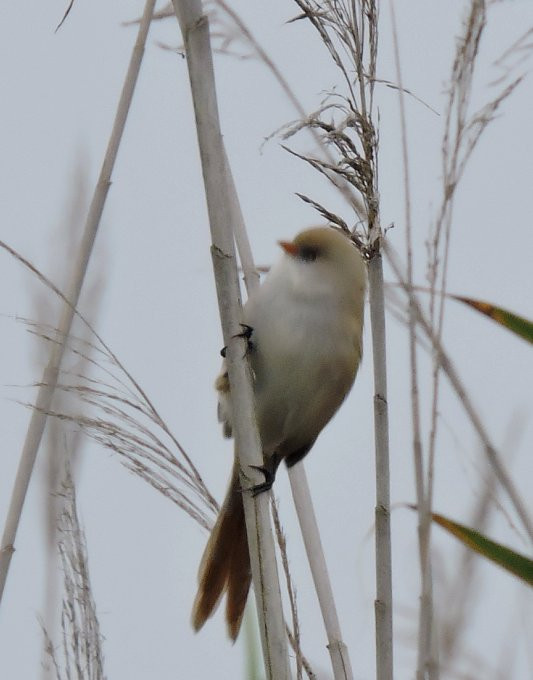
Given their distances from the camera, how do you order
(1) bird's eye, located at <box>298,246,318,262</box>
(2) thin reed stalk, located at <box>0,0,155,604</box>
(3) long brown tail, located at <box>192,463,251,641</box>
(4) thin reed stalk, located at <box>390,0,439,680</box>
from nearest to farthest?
(4) thin reed stalk, located at <box>390,0,439,680</box>
(2) thin reed stalk, located at <box>0,0,155,604</box>
(3) long brown tail, located at <box>192,463,251,641</box>
(1) bird's eye, located at <box>298,246,318,262</box>

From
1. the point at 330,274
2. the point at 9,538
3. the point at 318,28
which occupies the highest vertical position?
the point at 330,274

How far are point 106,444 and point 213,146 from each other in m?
0.48

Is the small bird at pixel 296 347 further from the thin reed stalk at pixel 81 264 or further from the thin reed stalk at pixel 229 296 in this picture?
the thin reed stalk at pixel 229 296

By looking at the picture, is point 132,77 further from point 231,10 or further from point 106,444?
point 106,444

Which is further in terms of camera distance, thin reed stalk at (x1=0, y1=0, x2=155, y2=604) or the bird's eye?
the bird's eye

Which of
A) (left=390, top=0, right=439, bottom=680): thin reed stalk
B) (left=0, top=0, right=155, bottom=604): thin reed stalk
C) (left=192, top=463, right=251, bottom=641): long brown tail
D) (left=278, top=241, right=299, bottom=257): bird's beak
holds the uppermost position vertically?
(left=278, top=241, right=299, bottom=257): bird's beak

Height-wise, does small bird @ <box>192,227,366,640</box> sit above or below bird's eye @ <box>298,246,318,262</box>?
below

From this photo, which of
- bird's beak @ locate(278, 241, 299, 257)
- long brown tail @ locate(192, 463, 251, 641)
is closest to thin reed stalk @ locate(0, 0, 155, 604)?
long brown tail @ locate(192, 463, 251, 641)

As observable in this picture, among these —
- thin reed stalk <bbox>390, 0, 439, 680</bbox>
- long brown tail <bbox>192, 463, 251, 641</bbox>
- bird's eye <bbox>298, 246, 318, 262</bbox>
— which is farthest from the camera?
bird's eye <bbox>298, 246, 318, 262</bbox>

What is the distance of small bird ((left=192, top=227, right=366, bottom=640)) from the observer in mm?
2023

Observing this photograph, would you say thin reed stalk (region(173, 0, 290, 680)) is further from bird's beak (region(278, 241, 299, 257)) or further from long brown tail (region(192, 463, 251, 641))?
bird's beak (region(278, 241, 299, 257))

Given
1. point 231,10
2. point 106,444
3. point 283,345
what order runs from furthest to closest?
point 283,345, point 231,10, point 106,444

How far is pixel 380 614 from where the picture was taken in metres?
1.19

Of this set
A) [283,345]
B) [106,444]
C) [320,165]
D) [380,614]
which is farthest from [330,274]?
[380,614]
